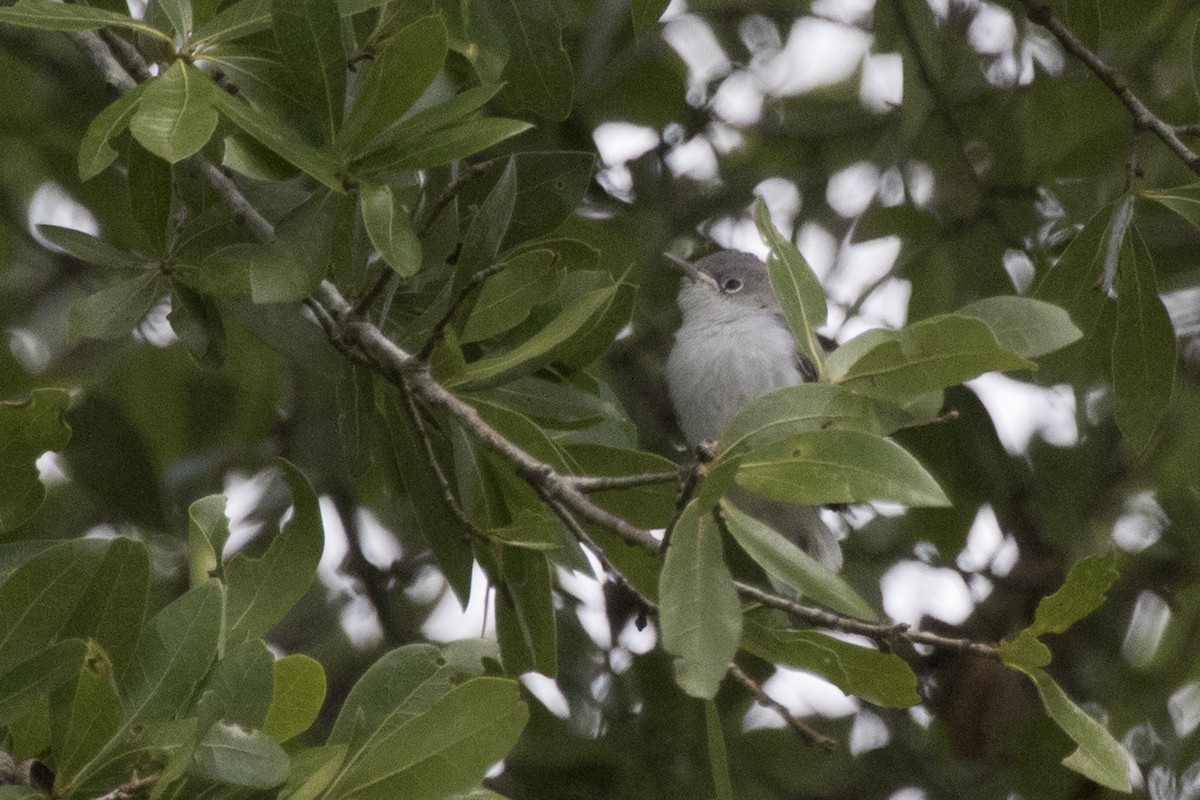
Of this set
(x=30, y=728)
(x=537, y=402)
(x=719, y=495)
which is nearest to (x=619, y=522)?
(x=719, y=495)

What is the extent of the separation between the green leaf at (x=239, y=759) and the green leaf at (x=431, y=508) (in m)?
0.79

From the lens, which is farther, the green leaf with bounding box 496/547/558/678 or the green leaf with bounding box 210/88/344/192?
the green leaf with bounding box 496/547/558/678

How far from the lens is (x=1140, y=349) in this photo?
110 inches

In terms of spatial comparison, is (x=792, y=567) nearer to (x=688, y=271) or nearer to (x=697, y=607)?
(x=697, y=607)

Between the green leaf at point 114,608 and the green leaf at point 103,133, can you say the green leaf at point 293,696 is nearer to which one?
the green leaf at point 114,608

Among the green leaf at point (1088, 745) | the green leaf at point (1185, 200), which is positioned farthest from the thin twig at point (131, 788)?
the green leaf at point (1185, 200)

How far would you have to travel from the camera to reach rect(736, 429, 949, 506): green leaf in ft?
5.72

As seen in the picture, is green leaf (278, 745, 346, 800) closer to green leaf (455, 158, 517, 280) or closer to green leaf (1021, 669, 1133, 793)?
Answer: green leaf (455, 158, 517, 280)

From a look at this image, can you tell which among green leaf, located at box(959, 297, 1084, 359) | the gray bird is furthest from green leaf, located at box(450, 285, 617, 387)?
Answer: the gray bird

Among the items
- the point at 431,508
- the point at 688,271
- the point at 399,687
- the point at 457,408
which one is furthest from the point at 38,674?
the point at 688,271

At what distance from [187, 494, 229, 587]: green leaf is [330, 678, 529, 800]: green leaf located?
16.7 inches

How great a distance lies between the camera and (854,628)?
194 centimetres

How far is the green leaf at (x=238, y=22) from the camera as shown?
207 cm

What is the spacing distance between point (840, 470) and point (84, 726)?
37.2 inches
